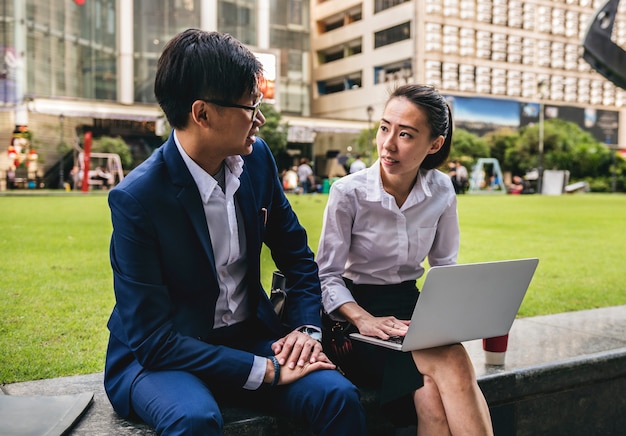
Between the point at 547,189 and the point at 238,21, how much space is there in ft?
67.9

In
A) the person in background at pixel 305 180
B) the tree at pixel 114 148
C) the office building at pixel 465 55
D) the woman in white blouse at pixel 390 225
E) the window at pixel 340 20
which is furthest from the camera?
the window at pixel 340 20

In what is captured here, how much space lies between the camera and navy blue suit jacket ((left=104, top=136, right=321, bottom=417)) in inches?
74.5

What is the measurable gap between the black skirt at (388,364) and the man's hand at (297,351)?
0.27 m

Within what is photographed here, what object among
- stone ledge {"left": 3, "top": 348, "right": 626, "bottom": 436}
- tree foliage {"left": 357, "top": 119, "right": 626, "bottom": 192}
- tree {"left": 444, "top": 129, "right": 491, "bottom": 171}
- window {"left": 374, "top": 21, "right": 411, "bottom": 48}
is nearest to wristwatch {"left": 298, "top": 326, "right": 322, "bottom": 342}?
stone ledge {"left": 3, "top": 348, "right": 626, "bottom": 436}

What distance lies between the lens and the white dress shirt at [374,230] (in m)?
2.56

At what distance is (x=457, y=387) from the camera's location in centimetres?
207

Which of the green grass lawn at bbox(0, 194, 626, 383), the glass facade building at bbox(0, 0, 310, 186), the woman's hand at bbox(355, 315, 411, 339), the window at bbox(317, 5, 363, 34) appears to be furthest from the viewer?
the window at bbox(317, 5, 363, 34)

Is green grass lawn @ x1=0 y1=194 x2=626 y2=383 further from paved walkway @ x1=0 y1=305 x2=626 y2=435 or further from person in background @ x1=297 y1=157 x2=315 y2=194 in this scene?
person in background @ x1=297 y1=157 x2=315 y2=194

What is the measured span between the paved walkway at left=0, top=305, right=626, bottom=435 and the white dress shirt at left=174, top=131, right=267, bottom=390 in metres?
0.37

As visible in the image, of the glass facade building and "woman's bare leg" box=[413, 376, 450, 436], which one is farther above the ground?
the glass facade building

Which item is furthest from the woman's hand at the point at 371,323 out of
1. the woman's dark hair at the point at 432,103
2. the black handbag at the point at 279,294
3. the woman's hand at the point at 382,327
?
the woman's dark hair at the point at 432,103

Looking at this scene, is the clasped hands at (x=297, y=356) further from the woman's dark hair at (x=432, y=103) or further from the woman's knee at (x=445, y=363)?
the woman's dark hair at (x=432, y=103)

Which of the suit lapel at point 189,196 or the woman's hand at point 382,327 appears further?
the woman's hand at point 382,327

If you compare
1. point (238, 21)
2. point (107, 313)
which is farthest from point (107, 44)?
point (107, 313)
